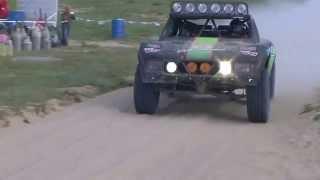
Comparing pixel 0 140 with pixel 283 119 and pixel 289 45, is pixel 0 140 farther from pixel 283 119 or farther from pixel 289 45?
pixel 289 45

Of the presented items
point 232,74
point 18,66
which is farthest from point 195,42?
point 18,66

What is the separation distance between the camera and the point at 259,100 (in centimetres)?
1167

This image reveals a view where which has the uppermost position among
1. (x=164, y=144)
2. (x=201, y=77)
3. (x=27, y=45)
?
(x=201, y=77)

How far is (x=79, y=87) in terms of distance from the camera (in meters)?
14.8

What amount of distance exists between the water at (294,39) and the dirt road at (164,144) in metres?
3.35

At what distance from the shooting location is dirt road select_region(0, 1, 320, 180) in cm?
841

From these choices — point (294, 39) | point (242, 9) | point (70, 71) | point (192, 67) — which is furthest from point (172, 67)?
point (294, 39)

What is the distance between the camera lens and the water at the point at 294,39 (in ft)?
57.2

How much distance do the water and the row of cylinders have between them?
21.5 ft

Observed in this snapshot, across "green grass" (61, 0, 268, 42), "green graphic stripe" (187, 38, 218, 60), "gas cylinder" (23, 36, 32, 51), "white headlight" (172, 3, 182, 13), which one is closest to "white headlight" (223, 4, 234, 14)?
"white headlight" (172, 3, 182, 13)

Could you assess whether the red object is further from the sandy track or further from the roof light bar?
the sandy track

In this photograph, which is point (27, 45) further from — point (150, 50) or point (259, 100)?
point (259, 100)

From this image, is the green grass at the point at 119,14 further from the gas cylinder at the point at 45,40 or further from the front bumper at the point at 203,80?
the front bumper at the point at 203,80

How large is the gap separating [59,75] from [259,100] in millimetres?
5784
